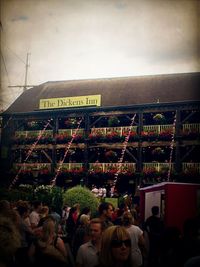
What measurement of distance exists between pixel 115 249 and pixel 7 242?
0.81 m

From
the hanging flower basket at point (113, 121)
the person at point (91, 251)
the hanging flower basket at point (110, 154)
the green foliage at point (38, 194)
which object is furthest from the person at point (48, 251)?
the hanging flower basket at point (113, 121)

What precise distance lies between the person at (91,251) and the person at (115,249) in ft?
3.21

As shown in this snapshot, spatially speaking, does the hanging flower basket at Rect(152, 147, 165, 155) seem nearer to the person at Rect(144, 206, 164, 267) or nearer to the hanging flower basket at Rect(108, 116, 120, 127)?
the hanging flower basket at Rect(108, 116, 120, 127)

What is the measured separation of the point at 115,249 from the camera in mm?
3109

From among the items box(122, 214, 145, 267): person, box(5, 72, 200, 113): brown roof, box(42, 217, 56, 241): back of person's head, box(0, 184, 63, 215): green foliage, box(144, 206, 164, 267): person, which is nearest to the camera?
box(42, 217, 56, 241): back of person's head

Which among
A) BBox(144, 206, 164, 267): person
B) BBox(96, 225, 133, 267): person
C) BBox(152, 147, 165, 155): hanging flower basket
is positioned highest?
BBox(152, 147, 165, 155): hanging flower basket

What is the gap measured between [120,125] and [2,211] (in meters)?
16.2

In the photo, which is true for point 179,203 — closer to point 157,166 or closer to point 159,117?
point 157,166

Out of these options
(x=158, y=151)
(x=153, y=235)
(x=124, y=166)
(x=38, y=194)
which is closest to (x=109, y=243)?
(x=153, y=235)

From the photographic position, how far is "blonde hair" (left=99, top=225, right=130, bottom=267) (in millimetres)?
3107

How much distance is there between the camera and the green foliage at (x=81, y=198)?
549 inches

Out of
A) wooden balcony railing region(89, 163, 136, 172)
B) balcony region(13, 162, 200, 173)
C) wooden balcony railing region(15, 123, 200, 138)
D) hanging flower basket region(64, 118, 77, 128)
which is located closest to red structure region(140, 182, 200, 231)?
wooden balcony railing region(15, 123, 200, 138)

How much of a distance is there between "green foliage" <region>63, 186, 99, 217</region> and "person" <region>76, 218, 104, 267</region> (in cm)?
961

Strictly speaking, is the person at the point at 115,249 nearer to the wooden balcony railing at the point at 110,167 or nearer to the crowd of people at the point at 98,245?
the crowd of people at the point at 98,245
